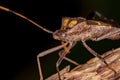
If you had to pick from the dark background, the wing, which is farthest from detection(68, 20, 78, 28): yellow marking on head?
the dark background

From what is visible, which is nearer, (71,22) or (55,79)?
(55,79)

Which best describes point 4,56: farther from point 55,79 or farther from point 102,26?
point 55,79

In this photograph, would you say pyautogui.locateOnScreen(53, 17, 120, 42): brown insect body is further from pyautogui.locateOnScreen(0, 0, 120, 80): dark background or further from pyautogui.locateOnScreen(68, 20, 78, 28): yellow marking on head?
pyautogui.locateOnScreen(0, 0, 120, 80): dark background

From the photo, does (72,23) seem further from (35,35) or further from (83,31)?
(35,35)

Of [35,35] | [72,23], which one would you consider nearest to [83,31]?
[72,23]

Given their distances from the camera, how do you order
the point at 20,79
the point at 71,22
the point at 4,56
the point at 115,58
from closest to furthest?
1. the point at 115,58
2. the point at 71,22
3. the point at 20,79
4. the point at 4,56

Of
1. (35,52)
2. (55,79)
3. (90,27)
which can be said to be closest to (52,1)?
(35,52)
